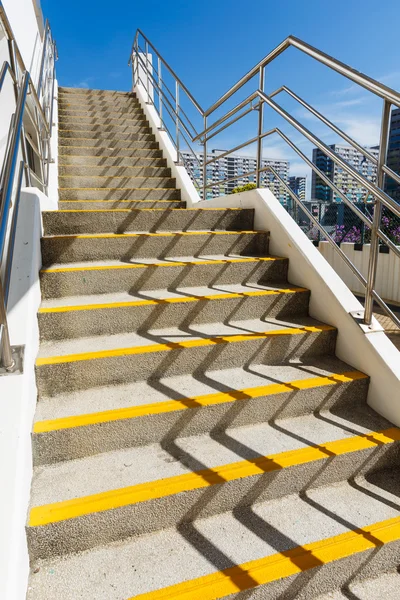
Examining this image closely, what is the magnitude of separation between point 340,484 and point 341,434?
19 cm

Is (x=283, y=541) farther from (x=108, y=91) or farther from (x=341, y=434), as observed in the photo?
(x=108, y=91)

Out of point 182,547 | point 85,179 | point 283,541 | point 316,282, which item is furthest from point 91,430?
point 85,179

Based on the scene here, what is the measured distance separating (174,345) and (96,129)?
4.25 m

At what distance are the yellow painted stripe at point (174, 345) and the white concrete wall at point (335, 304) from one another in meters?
0.11

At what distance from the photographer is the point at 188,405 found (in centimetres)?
146

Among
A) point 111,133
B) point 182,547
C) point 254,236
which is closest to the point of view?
point 182,547

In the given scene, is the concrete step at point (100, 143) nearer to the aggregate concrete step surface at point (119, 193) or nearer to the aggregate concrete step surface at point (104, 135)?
the aggregate concrete step surface at point (104, 135)

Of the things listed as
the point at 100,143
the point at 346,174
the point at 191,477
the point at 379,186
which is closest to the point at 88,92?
the point at 100,143

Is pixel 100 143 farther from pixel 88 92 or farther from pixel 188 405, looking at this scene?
pixel 188 405

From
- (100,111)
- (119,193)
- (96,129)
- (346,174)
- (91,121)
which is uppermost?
(100,111)

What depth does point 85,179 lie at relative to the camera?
3.83 meters

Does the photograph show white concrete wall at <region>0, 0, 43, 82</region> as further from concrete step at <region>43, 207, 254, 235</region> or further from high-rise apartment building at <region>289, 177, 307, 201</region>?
high-rise apartment building at <region>289, 177, 307, 201</region>

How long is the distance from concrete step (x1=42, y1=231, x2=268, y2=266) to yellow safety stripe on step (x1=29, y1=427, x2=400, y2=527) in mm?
1372

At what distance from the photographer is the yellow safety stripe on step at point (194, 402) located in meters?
1.32
